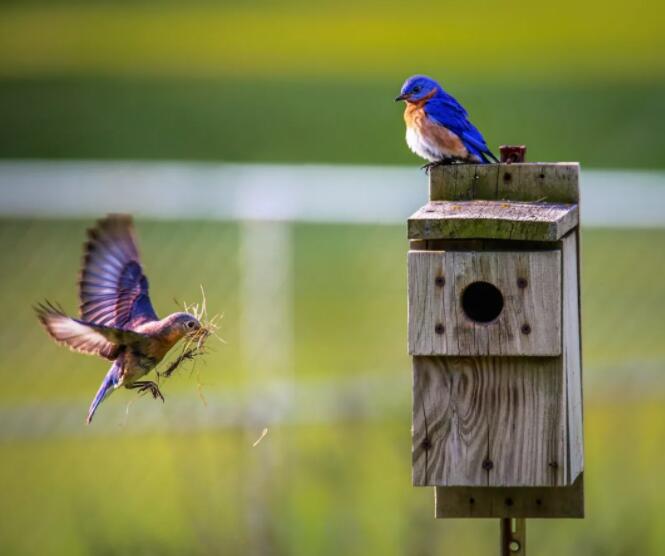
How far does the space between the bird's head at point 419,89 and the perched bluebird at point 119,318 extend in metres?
1.27

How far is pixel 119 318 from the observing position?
4320 mm

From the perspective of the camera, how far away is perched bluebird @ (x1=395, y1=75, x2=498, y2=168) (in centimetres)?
500

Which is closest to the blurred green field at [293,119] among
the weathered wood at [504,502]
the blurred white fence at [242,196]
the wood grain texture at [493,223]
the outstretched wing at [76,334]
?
the blurred white fence at [242,196]

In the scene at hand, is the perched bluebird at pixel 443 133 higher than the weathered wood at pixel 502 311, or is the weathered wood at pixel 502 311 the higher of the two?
the perched bluebird at pixel 443 133

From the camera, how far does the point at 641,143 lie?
63.4 ft

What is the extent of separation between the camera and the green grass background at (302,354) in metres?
7.00

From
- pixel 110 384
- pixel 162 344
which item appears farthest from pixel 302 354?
pixel 162 344

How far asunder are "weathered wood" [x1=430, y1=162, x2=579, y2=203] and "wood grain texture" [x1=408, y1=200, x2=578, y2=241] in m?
0.13

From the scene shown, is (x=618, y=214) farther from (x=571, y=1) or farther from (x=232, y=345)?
(x=571, y=1)

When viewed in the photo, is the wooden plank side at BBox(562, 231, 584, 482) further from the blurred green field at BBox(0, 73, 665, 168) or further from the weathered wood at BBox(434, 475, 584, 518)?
the blurred green field at BBox(0, 73, 665, 168)

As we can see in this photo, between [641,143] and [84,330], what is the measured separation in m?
16.2

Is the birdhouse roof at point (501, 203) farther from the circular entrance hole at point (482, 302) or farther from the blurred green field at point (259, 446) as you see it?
the blurred green field at point (259, 446)

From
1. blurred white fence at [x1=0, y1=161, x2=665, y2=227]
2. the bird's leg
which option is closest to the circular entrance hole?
the bird's leg

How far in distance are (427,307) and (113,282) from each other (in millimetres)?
906
